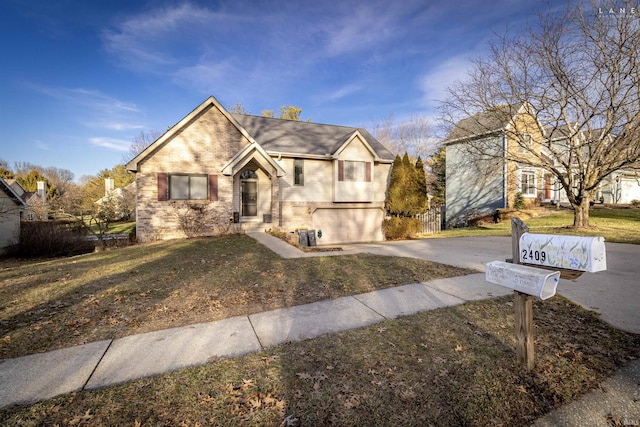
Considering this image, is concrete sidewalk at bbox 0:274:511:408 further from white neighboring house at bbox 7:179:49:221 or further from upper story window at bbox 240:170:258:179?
white neighboring house at bbox 7:179:49:221

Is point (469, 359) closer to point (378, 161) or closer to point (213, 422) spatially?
point (213, 422)

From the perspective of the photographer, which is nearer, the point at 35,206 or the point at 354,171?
the point at 354,171

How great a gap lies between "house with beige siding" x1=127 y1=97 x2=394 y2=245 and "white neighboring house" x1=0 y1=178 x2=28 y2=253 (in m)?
10.9

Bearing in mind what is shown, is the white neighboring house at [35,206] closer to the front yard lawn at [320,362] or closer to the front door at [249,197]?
the front door at [249,197]

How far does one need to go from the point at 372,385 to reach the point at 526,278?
5.79ft

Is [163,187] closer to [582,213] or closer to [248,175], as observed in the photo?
[248,175]

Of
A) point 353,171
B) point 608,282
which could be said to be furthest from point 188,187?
point 608,282

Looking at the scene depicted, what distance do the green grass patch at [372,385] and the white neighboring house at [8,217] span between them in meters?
21.7

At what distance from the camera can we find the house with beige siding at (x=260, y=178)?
13.8m

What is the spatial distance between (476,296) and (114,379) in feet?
18.2

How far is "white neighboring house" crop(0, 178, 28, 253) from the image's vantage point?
17.7 meters

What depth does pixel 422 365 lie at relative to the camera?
131 inches

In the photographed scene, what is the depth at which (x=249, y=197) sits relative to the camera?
1614cm

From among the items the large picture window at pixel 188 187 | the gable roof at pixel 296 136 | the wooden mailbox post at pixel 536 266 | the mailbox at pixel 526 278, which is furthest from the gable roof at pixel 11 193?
the wooden mailbox post at pixel 536 266
